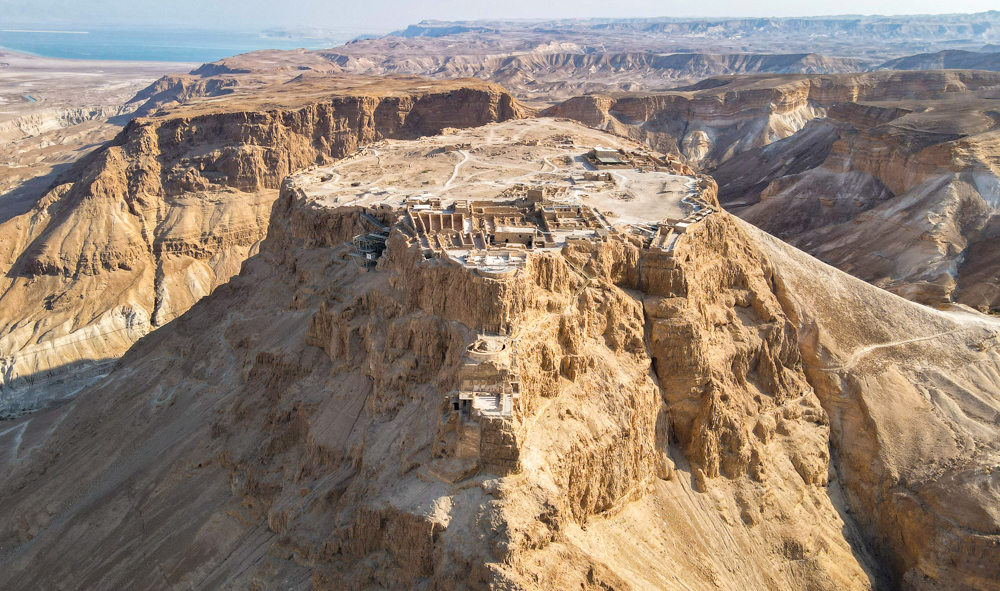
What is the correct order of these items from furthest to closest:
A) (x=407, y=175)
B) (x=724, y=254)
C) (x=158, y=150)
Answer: (x=158, y=150), (x=407, y=175), (x=724, y=254)

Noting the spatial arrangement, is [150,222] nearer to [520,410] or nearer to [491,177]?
[491,177]

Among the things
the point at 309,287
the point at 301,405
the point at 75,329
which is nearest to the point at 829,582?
the point at 301,405

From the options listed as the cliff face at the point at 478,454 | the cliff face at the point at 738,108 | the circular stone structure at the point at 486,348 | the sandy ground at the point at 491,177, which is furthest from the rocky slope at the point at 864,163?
the circular stone structure at the point at 486,348

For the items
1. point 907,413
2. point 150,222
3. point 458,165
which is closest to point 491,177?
point 458,165

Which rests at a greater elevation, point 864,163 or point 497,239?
point 497,239

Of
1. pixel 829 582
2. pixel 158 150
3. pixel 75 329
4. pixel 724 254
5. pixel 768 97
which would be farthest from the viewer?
pixel 768 97

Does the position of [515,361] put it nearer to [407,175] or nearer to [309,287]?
[309,287]
